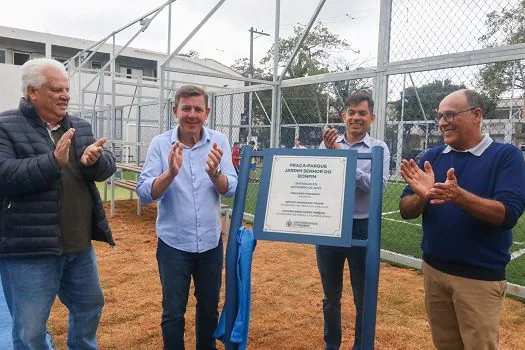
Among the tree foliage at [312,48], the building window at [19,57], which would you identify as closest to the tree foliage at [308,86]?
the tree foliage at [312,48]

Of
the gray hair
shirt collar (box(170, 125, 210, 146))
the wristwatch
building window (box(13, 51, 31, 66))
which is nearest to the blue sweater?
the wristwatch

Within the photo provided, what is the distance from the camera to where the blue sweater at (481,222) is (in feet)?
6.71

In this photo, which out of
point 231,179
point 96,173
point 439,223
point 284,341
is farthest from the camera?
point 284,341

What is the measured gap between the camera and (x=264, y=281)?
4.86 m

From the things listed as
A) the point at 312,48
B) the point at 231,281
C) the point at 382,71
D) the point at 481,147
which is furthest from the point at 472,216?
the point at 312,48

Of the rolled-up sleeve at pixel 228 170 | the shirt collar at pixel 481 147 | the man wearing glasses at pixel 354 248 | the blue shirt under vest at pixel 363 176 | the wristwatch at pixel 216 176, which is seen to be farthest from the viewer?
the man wearing glasses at pixel 354 248

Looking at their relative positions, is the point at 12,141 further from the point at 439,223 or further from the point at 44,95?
the point at 439,223

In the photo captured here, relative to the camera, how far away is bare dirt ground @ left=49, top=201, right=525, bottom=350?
343 centimetres

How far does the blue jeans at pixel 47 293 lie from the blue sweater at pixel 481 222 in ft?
6.38

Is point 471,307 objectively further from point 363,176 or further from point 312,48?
point 312,48

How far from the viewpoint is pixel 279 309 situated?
4.08 metres

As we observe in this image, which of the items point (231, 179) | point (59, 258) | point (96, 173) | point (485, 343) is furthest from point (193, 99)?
point (485, 343)

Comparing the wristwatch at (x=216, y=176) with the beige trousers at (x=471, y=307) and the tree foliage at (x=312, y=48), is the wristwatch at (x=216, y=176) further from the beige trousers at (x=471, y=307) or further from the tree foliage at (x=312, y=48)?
the tree foliage at (x=312, y=48)

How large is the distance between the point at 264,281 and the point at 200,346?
215cm
